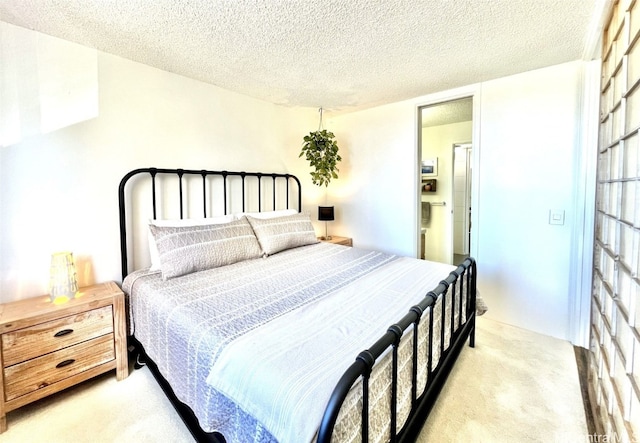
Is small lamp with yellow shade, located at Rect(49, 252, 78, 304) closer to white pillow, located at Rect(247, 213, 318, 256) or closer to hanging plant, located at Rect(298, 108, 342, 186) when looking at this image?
white pillow, located at Rect(247, 213, 318, 256)

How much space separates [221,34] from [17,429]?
8.57 feet

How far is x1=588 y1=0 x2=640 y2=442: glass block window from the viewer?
3.58 feet

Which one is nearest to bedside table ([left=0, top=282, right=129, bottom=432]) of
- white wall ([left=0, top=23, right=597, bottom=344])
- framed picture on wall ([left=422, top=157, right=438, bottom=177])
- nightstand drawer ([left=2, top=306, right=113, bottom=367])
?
nightstand drawer ([left=2, top=306, right=113, bottom=367])

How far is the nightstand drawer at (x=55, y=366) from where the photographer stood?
156 centimetres

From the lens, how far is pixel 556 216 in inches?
96.2

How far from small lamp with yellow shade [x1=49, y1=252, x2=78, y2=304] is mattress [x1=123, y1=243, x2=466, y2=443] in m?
0.31

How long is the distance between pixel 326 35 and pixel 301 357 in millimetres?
1964

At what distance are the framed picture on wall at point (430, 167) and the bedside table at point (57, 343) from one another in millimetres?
4515

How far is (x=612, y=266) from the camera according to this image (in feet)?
4.75

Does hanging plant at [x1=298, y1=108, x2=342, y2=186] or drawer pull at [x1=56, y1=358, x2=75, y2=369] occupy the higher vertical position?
hanging plant at [x1=298, y1=108, x2=342, y2=186]

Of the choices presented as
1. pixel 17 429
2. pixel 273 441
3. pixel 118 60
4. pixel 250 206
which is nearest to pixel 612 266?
pixel 273 441

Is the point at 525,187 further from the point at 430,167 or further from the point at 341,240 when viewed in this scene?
the point at 430,167

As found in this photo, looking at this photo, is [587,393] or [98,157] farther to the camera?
[98,157]

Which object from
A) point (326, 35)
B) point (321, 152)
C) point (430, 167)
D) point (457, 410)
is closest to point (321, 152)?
point (321, 152)
